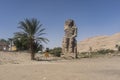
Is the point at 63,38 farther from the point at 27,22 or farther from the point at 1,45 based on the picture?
the point at 1,45

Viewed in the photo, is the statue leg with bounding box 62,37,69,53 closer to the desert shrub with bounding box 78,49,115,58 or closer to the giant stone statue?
the giant stone statue

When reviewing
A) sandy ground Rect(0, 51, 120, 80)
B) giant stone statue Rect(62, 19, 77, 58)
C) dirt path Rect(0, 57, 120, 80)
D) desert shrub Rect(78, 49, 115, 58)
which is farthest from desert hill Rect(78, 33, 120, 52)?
dirt path Rect(0, 57, 120, 80)

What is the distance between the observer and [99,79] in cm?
1241

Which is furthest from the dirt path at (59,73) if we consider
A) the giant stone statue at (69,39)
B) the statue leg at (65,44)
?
the statue leg at (65,44)

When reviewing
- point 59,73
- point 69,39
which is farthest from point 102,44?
point 59,73

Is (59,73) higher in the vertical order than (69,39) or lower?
lower

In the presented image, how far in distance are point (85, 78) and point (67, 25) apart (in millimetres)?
28815

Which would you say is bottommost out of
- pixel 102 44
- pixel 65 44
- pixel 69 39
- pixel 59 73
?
pixel 59 73

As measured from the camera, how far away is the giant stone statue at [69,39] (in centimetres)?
3994

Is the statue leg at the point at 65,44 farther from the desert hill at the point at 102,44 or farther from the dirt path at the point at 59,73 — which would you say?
the desert hill at the point at 102,44

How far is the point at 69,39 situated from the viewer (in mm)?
40656

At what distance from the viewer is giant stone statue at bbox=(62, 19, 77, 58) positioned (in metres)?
39.9

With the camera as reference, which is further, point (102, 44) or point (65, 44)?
point (102, 44)

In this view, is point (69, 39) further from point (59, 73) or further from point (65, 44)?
point (59, 73)
